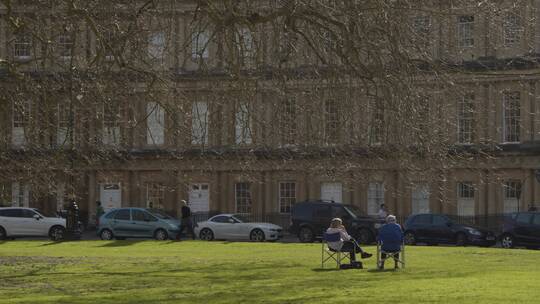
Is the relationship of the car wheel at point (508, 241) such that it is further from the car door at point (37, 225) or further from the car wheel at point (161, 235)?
the car door at point (37, 225)

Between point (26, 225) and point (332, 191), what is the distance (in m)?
19.4

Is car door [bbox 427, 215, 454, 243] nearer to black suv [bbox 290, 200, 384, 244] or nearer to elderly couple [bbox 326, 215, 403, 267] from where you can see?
black suv [bbox 290, 200, 384, 244]

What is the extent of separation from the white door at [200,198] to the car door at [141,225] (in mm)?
14401

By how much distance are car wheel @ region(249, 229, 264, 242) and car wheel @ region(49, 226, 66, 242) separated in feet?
27.9

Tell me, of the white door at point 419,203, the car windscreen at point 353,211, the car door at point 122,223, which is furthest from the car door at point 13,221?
the white door at point 419,203

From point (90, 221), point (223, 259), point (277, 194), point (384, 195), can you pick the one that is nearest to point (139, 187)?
point (90, 221)

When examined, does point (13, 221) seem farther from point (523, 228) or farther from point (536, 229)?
point (536, 229)

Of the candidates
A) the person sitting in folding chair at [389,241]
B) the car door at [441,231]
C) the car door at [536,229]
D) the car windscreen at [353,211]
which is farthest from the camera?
the car windscreen at [353,211]

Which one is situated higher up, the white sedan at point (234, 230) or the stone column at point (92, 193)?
the stone column at point (92, 193)

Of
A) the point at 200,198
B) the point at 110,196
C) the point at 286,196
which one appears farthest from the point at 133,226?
the point at 110,196

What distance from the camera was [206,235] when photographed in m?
55.4

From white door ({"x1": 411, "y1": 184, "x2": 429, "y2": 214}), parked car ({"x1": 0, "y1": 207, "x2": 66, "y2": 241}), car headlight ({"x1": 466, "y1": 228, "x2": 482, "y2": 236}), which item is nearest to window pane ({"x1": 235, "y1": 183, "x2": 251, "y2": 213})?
white door ({"x1": 411, "y1": 184, "x2": 429, "y2": 214})

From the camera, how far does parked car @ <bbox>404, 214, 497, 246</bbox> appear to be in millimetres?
50625

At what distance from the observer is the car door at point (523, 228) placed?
4809 centimetres
